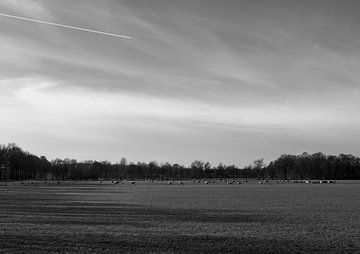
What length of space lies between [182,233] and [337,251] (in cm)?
731

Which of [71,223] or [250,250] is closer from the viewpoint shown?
[250,250]

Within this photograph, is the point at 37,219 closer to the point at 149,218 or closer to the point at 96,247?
the point at 149,218

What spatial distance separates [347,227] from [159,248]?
1178cm

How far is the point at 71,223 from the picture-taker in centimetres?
2595

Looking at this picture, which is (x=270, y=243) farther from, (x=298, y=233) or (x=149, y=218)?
(x=149, y=218)

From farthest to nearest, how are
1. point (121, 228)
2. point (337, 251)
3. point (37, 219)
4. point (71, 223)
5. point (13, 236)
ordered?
point (37, 219) → point (71, 223) → point (121, 228) → point (13, 236) → point (337, 251)

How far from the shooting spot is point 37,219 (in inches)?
1111

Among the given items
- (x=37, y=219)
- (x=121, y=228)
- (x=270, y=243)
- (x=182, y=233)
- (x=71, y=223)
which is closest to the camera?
(x=270, y=243)

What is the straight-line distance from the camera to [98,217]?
97.5 ft

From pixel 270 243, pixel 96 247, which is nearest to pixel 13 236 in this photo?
pixel 96 247

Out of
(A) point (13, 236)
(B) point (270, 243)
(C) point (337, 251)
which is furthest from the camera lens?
(A) point (13, 236)

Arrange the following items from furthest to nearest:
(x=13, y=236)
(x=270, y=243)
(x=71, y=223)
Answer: (x=71, y=223) < (x=13, y=236) < (x=270, y=243)

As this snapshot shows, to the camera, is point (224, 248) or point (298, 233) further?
point (298, 233)

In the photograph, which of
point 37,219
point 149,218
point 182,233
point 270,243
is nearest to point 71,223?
point 37,219
